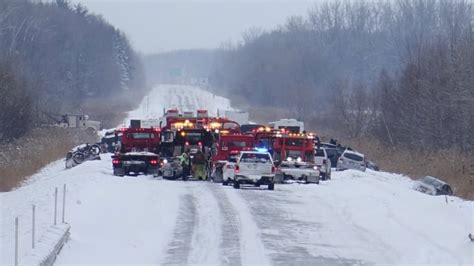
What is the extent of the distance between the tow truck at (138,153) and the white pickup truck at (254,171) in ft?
23.0

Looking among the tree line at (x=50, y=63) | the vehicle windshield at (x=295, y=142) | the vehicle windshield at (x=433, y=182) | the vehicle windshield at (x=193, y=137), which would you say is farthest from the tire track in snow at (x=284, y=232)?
the tree line at (x=50, y=63)

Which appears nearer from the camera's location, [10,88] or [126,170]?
[126,170]

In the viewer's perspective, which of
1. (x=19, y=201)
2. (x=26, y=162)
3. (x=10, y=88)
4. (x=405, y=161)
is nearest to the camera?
(x=19, y=201)

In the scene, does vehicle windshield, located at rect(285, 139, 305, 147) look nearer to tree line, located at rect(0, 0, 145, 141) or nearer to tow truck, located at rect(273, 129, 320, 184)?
tow truck, located at rect(273, 129, 320, 184)

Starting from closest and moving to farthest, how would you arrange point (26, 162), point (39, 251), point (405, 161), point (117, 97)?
1. point (39, 251)
2. point (26, 162)
3. point (405, 161)
4. point (117, 97)

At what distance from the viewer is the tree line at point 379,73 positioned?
210 ft

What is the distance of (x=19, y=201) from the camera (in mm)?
34438

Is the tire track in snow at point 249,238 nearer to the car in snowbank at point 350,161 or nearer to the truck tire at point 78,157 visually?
the truck tire at point 78,157

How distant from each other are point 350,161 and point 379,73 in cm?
9144

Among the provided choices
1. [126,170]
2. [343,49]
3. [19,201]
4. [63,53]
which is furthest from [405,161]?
[343,49]

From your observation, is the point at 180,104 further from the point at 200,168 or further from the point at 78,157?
the point at 200,168

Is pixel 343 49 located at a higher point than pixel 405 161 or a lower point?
higher

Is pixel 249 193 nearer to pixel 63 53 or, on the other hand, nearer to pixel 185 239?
pixel 185 239

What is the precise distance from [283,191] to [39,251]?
67.1 feet
